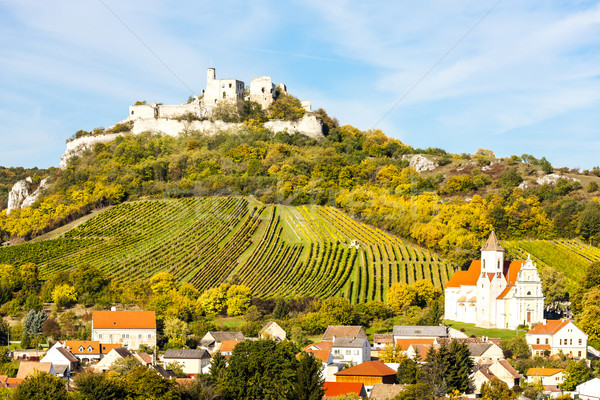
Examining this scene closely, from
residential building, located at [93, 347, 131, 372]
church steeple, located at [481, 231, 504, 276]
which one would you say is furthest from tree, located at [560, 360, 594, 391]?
residential building, located at [93, 347, 131, 372]

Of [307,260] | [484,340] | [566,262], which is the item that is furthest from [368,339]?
[566,262]

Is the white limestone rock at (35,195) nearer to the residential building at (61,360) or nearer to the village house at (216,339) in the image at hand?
the village house at (216,339)

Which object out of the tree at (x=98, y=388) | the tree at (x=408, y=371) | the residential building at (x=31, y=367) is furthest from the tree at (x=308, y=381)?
the residential building at (x=31, y=367)

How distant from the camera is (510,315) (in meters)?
61.0

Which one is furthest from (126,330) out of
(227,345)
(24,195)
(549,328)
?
(24,195)

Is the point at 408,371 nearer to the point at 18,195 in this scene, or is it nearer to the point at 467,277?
the point at 467,277

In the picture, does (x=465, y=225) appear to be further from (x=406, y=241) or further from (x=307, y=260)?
(x=307, y=260)

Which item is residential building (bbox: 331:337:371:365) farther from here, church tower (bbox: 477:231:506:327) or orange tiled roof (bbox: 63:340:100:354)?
orange tiled roof (bbox: 63:340:100:354)

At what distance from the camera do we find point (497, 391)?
42312 millimetres

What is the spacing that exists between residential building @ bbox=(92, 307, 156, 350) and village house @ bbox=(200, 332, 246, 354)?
319 centimetres

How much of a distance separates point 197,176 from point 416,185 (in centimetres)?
2427

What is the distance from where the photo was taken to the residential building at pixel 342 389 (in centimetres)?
4338

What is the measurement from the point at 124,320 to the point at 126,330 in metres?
0.81

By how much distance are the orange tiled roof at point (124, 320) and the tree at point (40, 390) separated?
16577 mm
